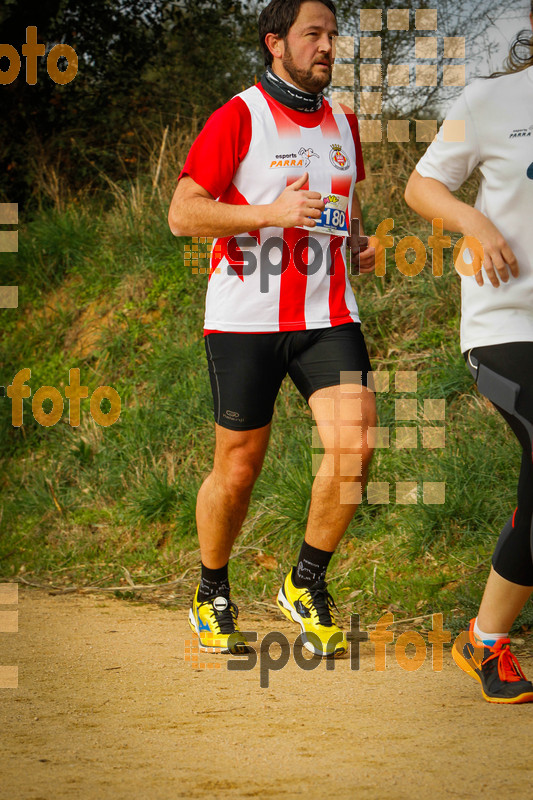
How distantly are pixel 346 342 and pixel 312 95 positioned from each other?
43.3 inches

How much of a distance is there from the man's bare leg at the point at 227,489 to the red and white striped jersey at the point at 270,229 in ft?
1.58

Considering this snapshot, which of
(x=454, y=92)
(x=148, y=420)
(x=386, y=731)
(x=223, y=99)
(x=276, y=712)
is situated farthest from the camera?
(x=223, y=99)

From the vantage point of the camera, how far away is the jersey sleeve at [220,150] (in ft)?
12.6

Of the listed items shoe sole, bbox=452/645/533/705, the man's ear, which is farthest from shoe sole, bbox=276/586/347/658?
the man's ear

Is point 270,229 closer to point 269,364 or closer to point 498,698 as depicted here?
point 269,364

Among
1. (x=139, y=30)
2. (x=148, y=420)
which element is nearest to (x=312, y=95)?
(x=148, y=420)

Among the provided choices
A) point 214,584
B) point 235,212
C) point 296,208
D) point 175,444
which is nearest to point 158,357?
point 175,444

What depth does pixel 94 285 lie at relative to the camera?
918cm

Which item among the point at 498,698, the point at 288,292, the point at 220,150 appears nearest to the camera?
the point at 498,698

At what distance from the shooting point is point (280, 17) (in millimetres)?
4047

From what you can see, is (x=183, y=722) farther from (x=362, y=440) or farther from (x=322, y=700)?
(x=362, y=440)

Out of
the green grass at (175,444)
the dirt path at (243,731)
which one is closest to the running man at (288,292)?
the dirt path at (243,731)

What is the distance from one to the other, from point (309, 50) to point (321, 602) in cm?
241

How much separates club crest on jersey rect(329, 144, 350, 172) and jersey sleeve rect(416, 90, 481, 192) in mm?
885
